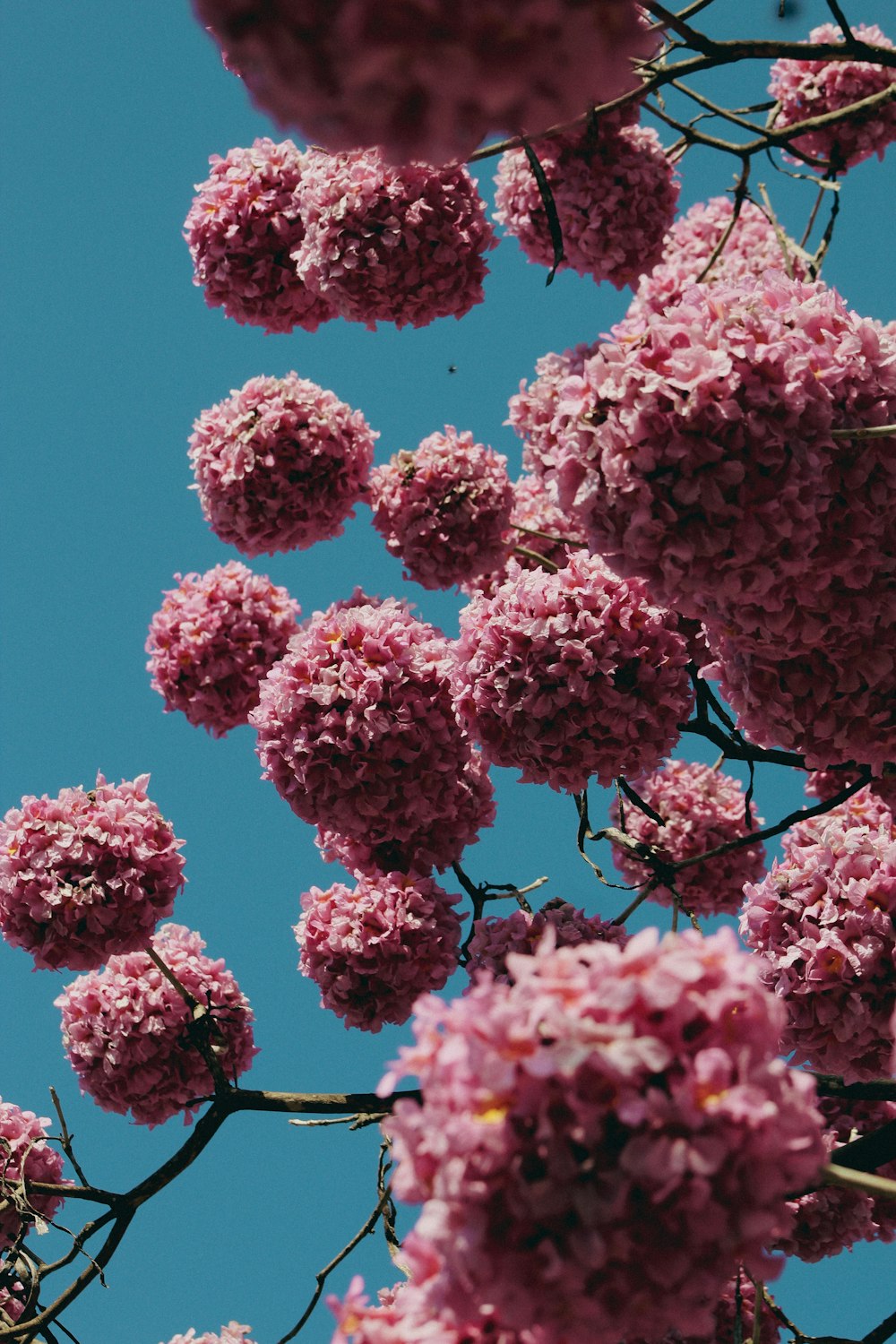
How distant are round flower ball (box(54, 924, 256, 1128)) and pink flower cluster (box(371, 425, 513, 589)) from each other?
2298 millimetres

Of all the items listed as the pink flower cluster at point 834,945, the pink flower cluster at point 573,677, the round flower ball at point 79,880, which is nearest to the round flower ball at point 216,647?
the round flower ball at point 79,880

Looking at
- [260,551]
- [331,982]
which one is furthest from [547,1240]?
[260,551]

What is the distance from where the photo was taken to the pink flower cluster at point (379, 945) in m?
5.26

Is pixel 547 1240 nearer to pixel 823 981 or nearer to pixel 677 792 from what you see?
pixel 823 981

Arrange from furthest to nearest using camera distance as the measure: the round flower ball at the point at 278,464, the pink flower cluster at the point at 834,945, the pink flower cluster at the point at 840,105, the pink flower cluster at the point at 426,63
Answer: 1. the pink flower cluster at the point at 840,105
2. the round flower ball at the point at 278,464
3. the pink flower cluster at the point at 834,945
4. the pink flower cluster at the point at 426,63

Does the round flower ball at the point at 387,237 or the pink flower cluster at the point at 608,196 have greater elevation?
the pink flower cluster at the point at 608,196

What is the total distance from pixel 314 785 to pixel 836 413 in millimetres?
2497

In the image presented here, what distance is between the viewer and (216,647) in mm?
6379

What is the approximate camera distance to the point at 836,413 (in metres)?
3.44

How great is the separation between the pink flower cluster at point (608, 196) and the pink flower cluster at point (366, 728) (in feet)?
8.17

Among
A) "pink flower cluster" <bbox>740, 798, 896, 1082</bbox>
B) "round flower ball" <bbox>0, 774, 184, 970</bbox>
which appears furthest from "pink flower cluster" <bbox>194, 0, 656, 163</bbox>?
"round flower ball" <bbox>0, 774, 184, 970</bbox>

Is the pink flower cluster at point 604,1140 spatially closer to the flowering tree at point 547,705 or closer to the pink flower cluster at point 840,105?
the flowering tree at point 547,705

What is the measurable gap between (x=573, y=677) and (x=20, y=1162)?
312cm

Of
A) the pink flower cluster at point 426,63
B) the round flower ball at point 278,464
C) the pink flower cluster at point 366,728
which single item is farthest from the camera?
the round flower ball at point 278,464
